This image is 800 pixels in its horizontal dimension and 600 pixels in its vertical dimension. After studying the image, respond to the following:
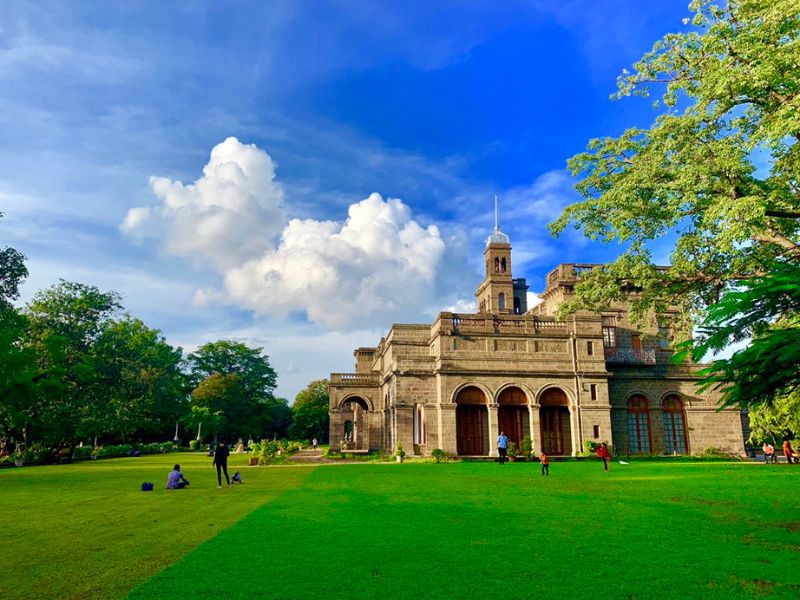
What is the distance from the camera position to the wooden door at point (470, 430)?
34500 mm

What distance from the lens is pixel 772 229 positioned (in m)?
16.7

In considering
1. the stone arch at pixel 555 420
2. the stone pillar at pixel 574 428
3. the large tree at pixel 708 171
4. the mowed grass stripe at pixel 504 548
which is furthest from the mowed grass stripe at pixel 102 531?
the stone pillar at pixel 574 428

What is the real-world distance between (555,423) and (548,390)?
2.11m

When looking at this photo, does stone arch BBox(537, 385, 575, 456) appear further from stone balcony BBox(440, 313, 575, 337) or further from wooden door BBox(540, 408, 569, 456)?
stone balcony BBox(440, 313, 575, 337)

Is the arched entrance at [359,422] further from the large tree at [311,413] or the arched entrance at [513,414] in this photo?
the large tree at [311,413]

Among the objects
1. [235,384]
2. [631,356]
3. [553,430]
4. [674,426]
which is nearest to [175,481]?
[553,430]

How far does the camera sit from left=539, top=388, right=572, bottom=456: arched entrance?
116 feet

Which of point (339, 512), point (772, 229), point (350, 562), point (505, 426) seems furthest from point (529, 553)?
point (505, 426)

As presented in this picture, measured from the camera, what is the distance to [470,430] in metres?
34.7

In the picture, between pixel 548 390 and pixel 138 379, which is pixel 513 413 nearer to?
pixel 548 390

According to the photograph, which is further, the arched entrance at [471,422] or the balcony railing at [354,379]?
the balcony railing at [354,379]

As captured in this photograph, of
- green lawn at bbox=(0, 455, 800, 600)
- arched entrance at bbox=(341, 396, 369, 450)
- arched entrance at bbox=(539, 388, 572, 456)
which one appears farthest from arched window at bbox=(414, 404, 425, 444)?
green lawn at bbox=(0, 455, 800, 600)

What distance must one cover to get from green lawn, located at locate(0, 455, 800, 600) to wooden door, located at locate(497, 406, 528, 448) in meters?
19.4

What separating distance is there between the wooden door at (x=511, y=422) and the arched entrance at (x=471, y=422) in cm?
92
